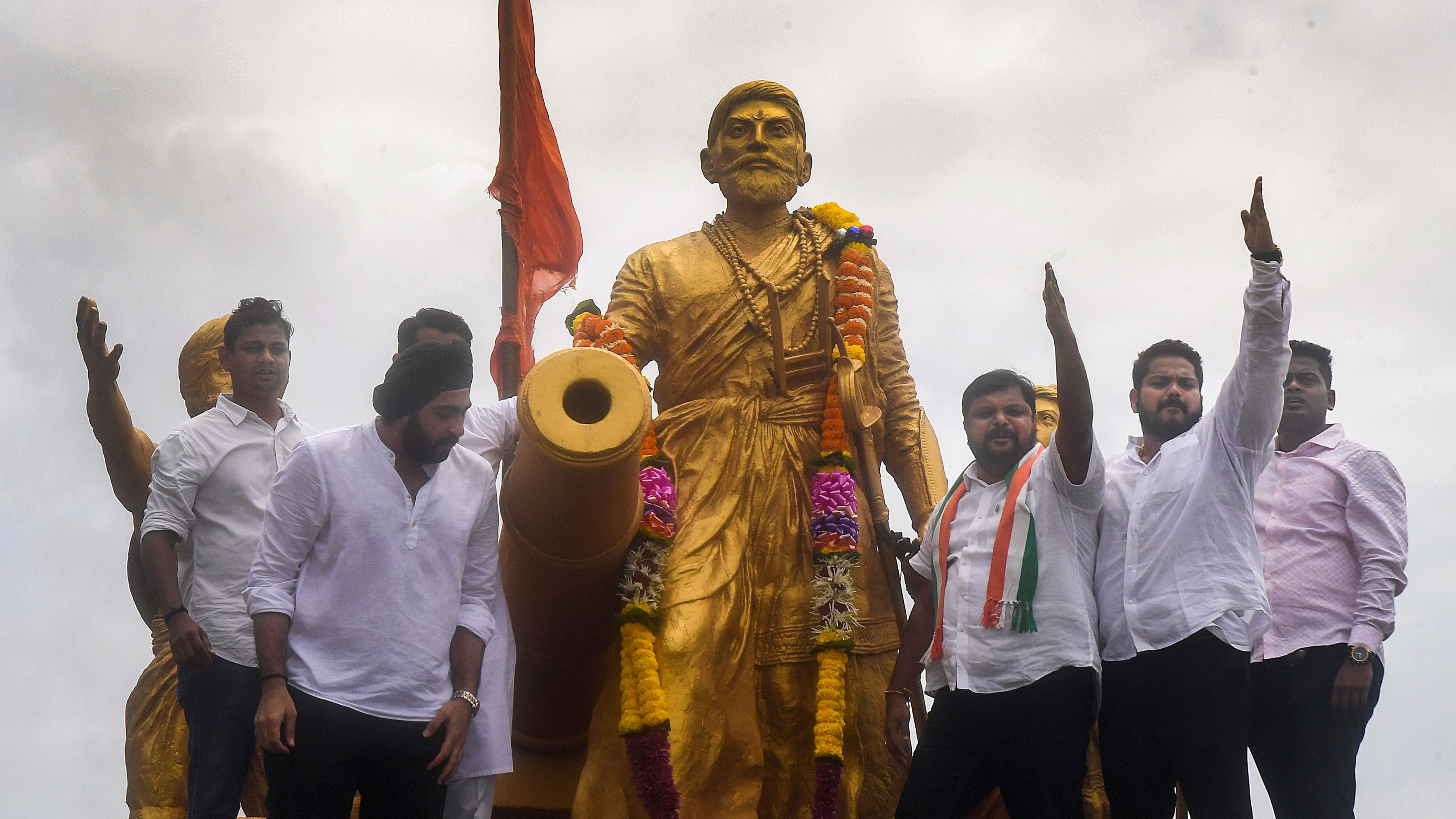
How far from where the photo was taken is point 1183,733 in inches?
182

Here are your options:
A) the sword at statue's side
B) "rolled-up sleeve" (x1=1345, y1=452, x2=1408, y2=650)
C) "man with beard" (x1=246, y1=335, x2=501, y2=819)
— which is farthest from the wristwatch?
"rolled-up sleeve" (x1=1345, y1=452, x2=1408, y2=650)

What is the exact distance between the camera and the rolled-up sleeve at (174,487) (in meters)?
5.09

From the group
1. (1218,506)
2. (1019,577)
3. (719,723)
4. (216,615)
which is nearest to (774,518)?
(719,723)

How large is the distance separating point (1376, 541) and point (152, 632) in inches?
219

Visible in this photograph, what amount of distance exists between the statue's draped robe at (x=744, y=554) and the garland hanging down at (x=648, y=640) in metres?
0.07

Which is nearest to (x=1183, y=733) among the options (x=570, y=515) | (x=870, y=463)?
(x=870, y=463)

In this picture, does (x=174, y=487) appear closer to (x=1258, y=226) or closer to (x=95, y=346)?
(x=95, y=346)

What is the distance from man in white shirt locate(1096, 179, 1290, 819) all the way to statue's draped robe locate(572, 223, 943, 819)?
41.8 inches

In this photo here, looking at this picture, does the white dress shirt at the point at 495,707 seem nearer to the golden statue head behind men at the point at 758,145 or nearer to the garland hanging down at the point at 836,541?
the garland hanging down at the point at 836,541

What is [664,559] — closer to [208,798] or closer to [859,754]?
[859,754]

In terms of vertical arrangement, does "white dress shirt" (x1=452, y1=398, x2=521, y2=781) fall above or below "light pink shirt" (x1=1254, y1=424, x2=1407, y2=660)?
below

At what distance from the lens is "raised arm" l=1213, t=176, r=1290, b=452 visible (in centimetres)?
447

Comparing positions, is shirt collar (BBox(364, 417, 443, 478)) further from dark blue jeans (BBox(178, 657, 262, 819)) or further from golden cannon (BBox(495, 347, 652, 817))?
dark blue jeans (BBox(178, 657, 262, 819))

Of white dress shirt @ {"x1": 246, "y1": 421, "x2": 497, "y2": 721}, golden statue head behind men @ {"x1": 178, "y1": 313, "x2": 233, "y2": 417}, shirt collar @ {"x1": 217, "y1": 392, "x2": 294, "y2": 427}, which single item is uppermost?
golden statue head behind men @ {"x1": 178, "y1": 313, "x2": 233, "y2": 417}
